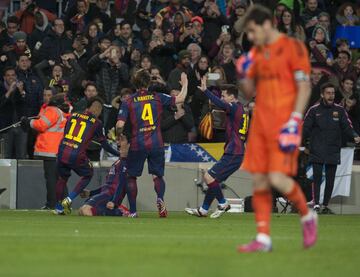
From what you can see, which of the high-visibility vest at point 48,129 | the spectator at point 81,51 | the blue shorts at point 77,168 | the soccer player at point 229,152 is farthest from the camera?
the spectator at point 81,51

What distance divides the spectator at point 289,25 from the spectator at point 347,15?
5.14 feet

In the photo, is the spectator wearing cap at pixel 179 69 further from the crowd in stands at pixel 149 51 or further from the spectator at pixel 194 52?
the spectator at pixel 194 52

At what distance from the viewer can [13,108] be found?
923 inches

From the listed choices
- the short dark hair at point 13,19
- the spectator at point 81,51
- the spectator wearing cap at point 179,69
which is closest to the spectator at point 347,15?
the spectator wearing cap at point 179,69

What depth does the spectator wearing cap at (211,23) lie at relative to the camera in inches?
1009

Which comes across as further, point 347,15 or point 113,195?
point 347,15

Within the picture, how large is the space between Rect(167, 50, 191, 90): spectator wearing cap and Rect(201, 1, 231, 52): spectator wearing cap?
1822 mm

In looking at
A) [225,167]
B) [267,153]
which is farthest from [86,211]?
[267,153]

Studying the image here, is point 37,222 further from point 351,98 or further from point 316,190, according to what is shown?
point 351,98

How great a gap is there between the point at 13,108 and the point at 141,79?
581 cm

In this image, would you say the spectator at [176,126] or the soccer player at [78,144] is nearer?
the soccer player at [78,144]

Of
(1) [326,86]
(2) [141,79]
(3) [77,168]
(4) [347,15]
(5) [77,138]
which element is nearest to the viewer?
(2) [141,79]

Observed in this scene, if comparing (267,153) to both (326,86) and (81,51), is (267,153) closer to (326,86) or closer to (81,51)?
(326,86)

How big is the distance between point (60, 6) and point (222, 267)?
19.4 meters
